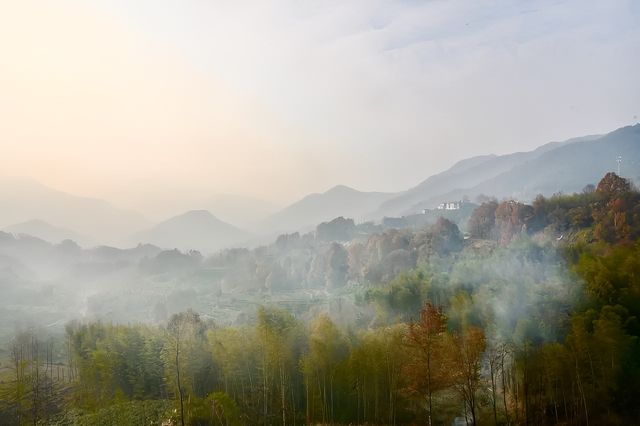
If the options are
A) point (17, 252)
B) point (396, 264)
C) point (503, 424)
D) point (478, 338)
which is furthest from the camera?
point (17, 252)

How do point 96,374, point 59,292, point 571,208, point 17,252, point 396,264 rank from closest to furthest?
point 96,374, point 571,208, point 396,264, point 59,292, point 17,252

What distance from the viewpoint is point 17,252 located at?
6383 inches

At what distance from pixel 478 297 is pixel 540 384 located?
8.77 m

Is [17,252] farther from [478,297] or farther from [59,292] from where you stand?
[478,297]

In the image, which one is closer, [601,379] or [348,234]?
[601,379]

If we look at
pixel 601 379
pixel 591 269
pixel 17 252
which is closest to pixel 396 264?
pixel 591 269

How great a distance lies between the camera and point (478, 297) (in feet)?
117

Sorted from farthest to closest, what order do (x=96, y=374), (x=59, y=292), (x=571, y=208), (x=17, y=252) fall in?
(x=17, y=252) < (x=59, y=292) < (x=571, y=208) < (x=96, y=374)

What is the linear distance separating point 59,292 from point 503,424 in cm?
9925

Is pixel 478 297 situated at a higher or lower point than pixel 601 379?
higher

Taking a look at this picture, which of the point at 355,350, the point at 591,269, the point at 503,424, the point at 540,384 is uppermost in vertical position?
the point at 591,269

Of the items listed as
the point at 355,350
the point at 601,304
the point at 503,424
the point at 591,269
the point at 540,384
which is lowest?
the point at 503,424

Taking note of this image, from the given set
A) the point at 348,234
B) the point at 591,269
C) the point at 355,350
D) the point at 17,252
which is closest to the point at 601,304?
the point at 591,269

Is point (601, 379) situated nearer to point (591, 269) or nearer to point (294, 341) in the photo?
point (591, 269)
